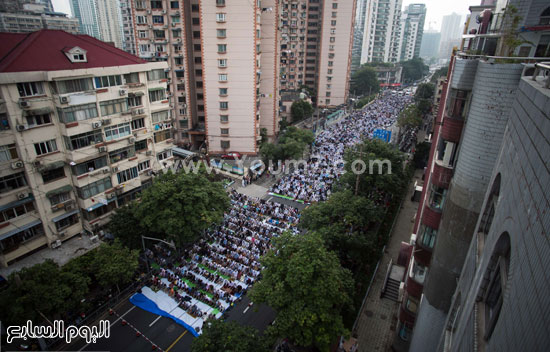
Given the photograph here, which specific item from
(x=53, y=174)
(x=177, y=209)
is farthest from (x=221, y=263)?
(x=53, y=174)

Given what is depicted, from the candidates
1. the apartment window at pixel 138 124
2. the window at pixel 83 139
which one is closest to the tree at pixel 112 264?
the window at pixel 83 139

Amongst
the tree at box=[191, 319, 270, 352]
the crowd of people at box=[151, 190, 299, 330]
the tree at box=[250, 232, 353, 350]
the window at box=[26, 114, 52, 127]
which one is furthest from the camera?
the crowd of people at box=[151, 190, 299, 330]

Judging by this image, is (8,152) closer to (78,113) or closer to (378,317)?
(78,113)

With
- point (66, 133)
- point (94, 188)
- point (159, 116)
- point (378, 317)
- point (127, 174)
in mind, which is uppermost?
point (66, 133)

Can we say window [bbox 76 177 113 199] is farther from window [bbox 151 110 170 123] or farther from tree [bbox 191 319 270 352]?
tree [bbox 191 319 270 352]

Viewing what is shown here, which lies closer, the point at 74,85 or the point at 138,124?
the point at 74,85

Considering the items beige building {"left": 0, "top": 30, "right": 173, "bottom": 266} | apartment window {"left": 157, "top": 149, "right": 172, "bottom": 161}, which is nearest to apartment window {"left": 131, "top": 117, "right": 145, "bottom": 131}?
beige building {"left": 0, "top": 30, "right": 173, "bottom": 266}
